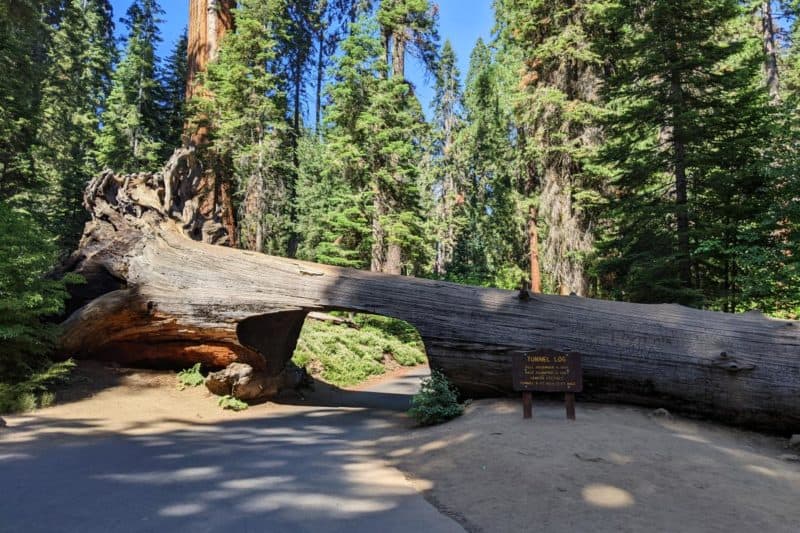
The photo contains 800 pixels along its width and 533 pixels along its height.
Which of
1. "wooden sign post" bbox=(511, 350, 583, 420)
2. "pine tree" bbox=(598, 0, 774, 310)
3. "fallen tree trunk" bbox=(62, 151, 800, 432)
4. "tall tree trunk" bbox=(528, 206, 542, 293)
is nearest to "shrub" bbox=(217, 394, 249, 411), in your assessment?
"fallen tree trunk" bbox=(62, 151, 800, 432)

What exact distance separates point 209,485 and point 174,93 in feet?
95.4

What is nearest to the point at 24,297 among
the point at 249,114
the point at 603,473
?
the point at 603,473

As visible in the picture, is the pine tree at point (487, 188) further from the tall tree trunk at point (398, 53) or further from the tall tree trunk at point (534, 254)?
the tall tree trunk at point (398, 53)

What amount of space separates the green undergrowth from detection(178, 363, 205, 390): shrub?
392 cm

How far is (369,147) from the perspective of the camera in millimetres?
20047

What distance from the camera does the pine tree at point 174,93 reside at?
2503cm

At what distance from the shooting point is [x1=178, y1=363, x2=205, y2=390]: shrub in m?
9.44

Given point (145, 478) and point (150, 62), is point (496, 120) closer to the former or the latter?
point (150, 62)

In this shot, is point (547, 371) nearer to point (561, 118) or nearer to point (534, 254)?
point (561, 118)

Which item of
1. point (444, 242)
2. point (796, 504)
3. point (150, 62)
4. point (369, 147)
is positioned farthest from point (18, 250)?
point (444, 242)

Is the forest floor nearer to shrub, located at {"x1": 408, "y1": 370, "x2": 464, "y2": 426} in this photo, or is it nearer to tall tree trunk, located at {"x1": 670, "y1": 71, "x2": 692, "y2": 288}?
shrub, located at {"x1": 408, "y1": 370, "x2": 464, "y2": 426}

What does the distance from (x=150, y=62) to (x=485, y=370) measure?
25.0 meters

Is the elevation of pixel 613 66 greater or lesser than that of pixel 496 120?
lesser

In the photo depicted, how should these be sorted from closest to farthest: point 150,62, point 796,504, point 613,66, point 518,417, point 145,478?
1. point 796,504
2. point 145,478
3. point 518,417
4. point 613,66
5. point 150,62
